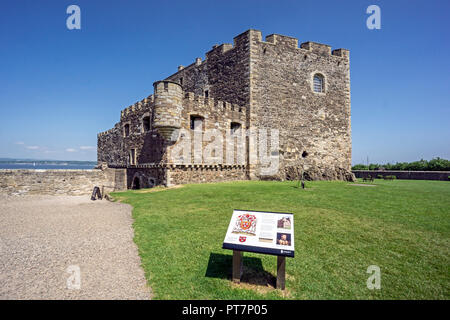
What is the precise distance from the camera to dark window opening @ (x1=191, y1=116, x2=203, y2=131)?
15.9m

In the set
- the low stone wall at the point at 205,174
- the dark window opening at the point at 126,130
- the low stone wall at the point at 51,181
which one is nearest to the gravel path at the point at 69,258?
the low stone wall at the point at 51,181

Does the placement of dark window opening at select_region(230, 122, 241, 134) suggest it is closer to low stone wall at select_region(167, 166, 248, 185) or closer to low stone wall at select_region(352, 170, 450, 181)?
low stone wall at select_region(167, 166, 248, 185)

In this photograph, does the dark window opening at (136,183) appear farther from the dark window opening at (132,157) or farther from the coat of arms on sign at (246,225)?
the coat of arms on sign at (246,225)

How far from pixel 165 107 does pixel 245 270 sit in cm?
1186

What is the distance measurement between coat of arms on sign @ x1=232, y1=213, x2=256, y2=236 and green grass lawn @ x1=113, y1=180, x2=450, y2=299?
2.95 ft

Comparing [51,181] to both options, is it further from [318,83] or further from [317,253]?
[318,83]

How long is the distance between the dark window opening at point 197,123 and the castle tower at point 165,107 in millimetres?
1631

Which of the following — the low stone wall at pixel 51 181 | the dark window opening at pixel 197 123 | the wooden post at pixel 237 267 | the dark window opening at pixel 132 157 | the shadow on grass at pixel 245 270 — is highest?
the dark window opening at pixel 197 123

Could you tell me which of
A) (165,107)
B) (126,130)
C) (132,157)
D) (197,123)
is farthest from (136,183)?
(165,107)

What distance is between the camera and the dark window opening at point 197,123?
1591 centimetres

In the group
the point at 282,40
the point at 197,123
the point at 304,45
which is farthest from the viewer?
the point at 304,45

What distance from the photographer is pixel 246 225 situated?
3.89 meters
